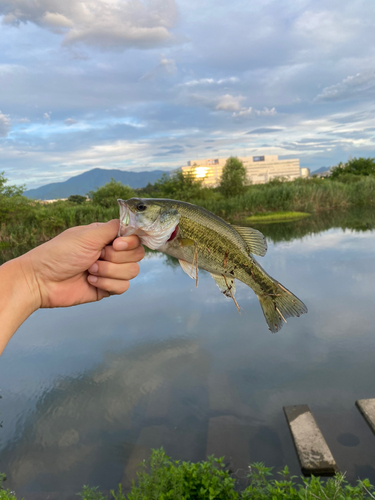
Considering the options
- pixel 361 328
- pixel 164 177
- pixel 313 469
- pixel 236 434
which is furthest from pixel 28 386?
pixel 164 177

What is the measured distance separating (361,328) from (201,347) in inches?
205

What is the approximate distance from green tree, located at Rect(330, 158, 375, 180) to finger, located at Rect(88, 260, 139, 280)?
76005 mm

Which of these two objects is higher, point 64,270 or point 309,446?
point 64,270

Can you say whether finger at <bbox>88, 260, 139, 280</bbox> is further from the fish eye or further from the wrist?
the fish eye

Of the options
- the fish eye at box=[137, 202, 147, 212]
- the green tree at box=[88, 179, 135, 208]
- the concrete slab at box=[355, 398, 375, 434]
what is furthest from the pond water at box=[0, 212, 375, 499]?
the green tree at box=[88, 179, 135, 208]

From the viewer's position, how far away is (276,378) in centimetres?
858

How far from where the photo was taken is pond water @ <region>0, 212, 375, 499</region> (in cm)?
643

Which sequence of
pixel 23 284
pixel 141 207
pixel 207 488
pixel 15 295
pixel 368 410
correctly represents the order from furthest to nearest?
pixel 368 410
pixel 207 488
pixel 23 284
pixel 15 295
pixel 141 207

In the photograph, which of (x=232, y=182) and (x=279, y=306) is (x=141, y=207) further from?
(x=232, y=182)

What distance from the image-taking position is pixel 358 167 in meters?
74.5

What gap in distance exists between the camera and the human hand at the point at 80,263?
270 centimetres

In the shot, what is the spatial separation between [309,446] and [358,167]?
80.9 metres

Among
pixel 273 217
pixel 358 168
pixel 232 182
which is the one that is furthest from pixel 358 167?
pixel 273 217

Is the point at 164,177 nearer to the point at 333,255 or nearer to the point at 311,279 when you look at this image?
the point at 333,255
